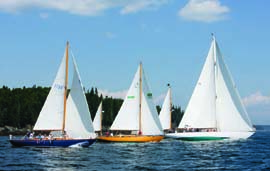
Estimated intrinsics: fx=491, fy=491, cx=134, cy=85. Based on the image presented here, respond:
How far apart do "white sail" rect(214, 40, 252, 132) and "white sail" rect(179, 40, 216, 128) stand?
105 cm

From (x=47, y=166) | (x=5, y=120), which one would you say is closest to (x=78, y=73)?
(x=47, y=166)

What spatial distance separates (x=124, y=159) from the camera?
51719 millimetres

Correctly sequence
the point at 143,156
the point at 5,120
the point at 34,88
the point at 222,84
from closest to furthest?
the point at 143,156
the point at 222,84
the point at 5,120
the point at 34,88

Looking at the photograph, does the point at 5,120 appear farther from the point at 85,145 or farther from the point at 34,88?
the point at 85,145

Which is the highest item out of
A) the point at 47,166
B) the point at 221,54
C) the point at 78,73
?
the point at 221,54

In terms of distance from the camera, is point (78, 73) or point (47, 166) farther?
point (78, 73)

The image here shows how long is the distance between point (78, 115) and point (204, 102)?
31.0m

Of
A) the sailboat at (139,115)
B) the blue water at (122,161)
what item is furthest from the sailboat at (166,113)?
the blue water at (122,161)

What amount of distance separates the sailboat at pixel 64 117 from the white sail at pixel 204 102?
2773 cm

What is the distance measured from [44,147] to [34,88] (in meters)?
134

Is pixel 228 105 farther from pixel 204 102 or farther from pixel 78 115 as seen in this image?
pixel 78 115

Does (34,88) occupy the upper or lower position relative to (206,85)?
upper

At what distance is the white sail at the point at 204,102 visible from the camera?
285 feet

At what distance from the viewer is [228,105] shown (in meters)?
85.8
